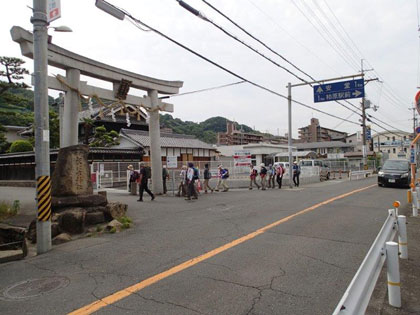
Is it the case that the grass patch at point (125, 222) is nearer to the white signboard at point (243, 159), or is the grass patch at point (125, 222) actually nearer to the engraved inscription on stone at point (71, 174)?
the engraved inscription on stone at point (71, 174)

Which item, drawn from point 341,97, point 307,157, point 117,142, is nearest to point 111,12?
point 341,97

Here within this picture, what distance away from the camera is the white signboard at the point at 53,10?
630 cm

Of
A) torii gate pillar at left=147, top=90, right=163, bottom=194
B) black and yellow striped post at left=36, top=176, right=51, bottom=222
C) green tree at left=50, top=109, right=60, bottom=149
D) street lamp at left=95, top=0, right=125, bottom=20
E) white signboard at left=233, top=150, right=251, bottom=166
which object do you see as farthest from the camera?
green tree at left=50, top=109, right=60, bottom=149

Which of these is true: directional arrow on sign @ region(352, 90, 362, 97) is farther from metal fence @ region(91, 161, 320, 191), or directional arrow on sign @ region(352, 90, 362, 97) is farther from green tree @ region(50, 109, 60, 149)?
green tree @ region(50, 109, 60, 149)

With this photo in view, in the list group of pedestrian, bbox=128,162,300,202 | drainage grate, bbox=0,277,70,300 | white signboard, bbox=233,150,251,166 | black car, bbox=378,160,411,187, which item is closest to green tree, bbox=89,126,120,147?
group of pedestrian, bbox=128,162,300,202

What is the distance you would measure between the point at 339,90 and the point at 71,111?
50.1 ft

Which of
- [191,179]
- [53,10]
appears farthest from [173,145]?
[53,10]

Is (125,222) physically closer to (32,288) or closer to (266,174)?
(32,288)

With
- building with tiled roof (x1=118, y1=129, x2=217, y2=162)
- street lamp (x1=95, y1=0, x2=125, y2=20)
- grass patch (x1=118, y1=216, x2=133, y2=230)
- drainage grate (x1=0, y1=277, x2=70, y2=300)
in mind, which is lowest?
drainage grate (x1=0, y1=277, x2=70, y2=300)

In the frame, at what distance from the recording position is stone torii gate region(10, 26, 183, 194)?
401 inches

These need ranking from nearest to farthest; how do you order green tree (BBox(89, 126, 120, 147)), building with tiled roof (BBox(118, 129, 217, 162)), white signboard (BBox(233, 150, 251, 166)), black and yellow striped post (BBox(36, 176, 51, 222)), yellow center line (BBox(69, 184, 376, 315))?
yellow center line (BBox(69, 184, 376, 315)) → black and yellow striped post (BBox(36, 176, 51, 222)) → white signboard (BBox(233, 150, 251, 166)) → green tree (BBox(89, 126, 120, 147)) → building with tiled roof (BBox(118, 129, 217, 162))

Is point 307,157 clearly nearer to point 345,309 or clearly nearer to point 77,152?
point 77,152

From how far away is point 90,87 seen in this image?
11.6 metres

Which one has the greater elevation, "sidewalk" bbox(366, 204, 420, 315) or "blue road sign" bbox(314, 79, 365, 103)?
"blue road sign" bbox(314, 79, 365, 103)
